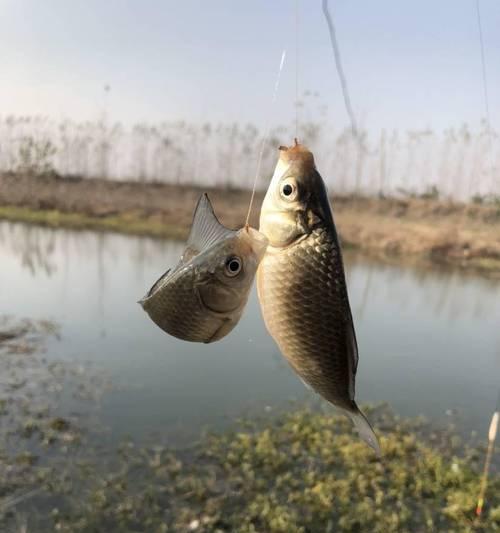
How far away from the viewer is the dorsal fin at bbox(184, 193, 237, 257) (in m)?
0.96

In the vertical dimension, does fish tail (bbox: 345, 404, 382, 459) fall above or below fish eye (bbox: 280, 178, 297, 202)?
below

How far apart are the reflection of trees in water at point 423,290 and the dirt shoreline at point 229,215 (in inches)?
63.4

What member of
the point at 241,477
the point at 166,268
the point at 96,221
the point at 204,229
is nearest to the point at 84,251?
the point at 166,268

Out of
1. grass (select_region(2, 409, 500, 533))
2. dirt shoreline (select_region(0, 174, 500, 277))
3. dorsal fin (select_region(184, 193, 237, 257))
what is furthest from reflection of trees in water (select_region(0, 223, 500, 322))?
dorsal fin (select_region(184, 193, 237, 257))

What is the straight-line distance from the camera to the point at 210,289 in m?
0.87

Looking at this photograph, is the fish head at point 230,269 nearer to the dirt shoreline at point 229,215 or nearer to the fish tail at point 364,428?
the fish tail at point 364,428

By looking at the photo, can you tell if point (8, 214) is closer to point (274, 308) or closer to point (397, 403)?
point (397, 403)

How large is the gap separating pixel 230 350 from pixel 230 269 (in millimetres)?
6575

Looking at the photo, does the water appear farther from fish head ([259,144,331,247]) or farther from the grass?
fish head ([259,144,331,247])

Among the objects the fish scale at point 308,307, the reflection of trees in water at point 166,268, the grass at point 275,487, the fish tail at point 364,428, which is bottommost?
the grass at point 275,487

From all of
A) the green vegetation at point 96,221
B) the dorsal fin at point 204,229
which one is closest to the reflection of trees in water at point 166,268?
the green vegetation at point 96,221

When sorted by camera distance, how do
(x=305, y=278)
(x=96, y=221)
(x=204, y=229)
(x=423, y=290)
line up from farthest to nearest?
1. (x=96, y=221)
2. (x=423, y=290)
3. (x=204, y=229)
4. (x=305, y=278)

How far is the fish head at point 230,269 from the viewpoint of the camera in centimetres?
86

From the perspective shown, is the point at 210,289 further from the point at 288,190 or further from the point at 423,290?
the point at 423,290
